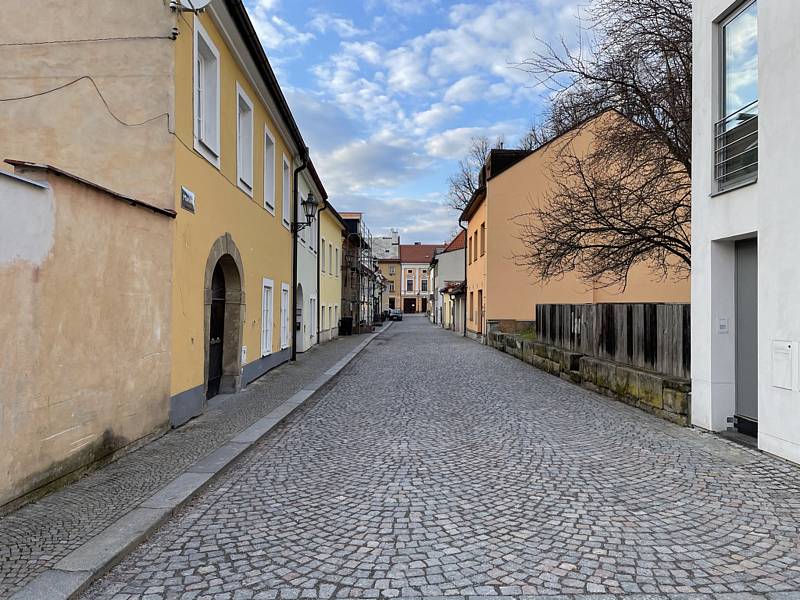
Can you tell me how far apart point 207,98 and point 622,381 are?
27.0 feet

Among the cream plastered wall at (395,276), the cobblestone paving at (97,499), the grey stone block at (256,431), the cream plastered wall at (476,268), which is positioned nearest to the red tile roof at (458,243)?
the cream plastered wall at (476,268)

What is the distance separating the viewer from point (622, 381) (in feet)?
31.6

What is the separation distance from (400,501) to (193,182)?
5.20m

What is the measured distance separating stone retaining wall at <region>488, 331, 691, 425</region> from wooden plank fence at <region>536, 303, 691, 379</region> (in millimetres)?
209

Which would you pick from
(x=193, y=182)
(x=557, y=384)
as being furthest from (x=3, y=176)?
(x=557, y=384)

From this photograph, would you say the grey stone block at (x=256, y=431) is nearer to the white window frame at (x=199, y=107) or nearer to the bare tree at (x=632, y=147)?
the white window frame at (x=199, y=107)

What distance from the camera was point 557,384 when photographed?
39.8ft

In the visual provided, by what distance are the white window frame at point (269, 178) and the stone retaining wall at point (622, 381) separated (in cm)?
777

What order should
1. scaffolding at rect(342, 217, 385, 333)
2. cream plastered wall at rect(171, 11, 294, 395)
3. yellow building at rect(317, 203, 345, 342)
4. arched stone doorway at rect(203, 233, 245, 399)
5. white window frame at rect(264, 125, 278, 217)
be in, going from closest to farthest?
cream plastered wall at rect(171, 11, 294, 395) < arched stone doorway at rect(203, 233, 245, 399) < white window frame at rect(264, 125, 278, 217) < yellow building at rect(317, 203, 345, 342) < scaffolding at rect(342, 217, 385, 333)

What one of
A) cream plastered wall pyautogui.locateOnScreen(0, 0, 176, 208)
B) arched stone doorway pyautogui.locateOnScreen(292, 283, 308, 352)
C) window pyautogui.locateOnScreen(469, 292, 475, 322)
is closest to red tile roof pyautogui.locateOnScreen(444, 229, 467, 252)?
window pyautogui.locateOnScreen(469, 292, 475, 322)

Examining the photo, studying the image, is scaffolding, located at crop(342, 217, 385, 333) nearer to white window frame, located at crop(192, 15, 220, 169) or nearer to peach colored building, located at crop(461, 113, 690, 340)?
peach colored building, located at crop(461, 113, 690, 340)

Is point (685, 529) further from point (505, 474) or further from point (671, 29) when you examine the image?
point (671, 29)

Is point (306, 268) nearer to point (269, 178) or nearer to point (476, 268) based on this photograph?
point (269, 178)

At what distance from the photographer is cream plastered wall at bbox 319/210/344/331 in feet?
80.9
